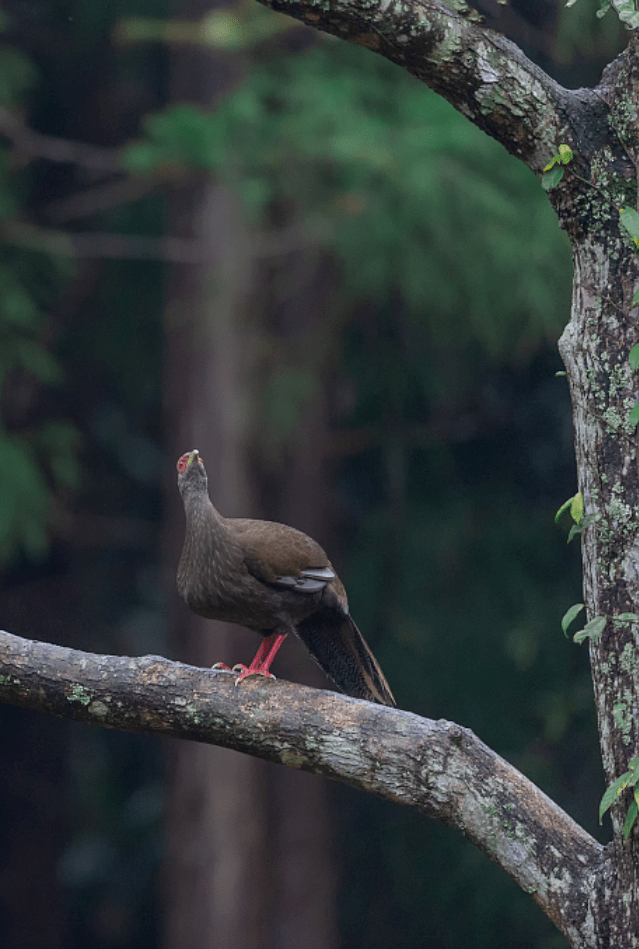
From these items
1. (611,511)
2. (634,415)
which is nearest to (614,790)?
(611,511)

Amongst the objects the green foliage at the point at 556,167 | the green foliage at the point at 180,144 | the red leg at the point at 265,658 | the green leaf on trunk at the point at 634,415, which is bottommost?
the red leg at the point at 265,658

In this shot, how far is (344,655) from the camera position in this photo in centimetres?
312

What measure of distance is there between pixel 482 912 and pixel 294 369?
3.69 metres

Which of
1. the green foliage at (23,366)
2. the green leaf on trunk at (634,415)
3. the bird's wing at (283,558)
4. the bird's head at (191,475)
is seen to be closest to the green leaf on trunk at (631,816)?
the green leaf on trunk at (634,415)

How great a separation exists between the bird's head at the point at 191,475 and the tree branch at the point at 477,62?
1.21 metres

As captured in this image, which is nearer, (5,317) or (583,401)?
(583,401)

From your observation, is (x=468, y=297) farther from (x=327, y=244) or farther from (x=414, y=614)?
(x=414, y=614)

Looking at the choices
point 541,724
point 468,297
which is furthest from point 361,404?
point 541,724

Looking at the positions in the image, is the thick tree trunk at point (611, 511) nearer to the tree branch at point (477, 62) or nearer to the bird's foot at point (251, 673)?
the tree branch at point (477, 62)

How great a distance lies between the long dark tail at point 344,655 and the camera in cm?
307

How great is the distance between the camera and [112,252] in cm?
689

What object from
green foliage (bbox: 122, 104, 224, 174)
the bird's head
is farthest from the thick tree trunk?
green foliage (bbox: 122, 104, 224, 174)

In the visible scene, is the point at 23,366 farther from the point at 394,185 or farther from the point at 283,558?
the point at 283,558

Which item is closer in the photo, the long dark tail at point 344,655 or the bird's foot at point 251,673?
the bird's foot at point 251,673
